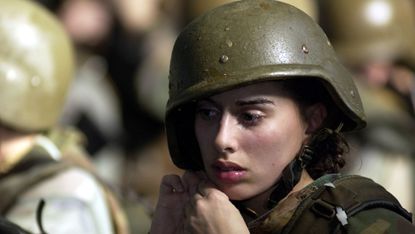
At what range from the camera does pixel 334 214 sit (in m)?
4.78

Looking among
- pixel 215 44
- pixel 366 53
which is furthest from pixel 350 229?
pixel 366 53

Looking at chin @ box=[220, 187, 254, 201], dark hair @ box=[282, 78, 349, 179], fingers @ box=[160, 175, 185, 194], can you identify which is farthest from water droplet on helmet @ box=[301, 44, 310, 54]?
fingers @ box=[160, 175, 185, 194]

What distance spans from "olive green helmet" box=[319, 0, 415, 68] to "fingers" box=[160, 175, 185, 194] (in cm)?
544

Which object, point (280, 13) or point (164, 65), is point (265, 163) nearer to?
point (280, 13)

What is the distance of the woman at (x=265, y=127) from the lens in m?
4.89

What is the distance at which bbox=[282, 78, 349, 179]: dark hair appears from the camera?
5.15 meters

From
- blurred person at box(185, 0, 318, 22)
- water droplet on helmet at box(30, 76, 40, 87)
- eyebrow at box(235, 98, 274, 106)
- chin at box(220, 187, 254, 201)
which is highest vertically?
eyebrow at box(235, 98, 274, 106)

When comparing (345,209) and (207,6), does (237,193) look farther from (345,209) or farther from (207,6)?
(207,6)

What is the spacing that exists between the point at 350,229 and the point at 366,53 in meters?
5.98

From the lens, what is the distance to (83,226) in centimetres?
686

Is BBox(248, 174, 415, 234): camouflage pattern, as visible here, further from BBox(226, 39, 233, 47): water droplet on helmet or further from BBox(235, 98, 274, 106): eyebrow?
BBox(226, 39, 233, 47): water droplet on helmet

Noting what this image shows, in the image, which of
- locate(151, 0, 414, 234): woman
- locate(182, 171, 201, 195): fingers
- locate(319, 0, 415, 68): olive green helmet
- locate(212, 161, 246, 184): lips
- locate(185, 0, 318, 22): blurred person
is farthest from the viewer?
locate(319, 0, 415, 68): olive green helmet

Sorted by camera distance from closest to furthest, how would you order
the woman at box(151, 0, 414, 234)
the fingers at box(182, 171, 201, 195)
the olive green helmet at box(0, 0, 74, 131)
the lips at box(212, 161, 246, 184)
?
the woman at box(151, 0, 414, 234) → the lips at box(212, 161, 246, 184) → the fingers at box(182, 171, 201, 195) → the olive green helmet at box(0, 0, 74, 131)

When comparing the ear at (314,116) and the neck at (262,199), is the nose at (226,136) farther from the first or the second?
the ear at (314,116)
